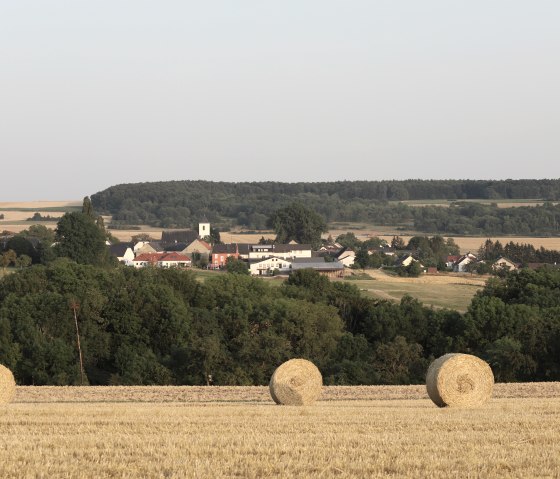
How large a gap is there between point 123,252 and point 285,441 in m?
121

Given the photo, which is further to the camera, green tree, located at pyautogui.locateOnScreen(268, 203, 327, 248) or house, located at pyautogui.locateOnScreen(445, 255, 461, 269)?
green tree, located at pyautogui.locateOnScreen(268, 203, 327, 248)

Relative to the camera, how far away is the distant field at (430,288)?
79625 millimetres

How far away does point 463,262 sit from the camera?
126 meters

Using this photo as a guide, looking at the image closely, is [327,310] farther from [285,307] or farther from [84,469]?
[84,469]

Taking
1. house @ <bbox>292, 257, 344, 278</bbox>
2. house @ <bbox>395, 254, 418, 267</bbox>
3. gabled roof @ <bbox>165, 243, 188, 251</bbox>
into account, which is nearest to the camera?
house @ <bbox>292, 257, 344, 278</bbox>

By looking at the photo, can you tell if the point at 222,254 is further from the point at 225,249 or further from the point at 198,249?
the point at 198,249

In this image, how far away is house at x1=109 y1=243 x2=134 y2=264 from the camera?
13462cm

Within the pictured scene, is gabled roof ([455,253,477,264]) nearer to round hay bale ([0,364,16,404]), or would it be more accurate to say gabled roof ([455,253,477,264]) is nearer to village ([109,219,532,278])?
village ([109,219,532,278])

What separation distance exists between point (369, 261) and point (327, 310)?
2686 inches

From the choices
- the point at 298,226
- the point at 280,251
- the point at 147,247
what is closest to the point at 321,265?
the point at 280,251

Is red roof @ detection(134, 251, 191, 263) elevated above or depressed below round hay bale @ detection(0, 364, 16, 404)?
below

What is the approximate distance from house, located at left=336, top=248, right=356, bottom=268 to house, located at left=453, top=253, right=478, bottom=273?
11.4m

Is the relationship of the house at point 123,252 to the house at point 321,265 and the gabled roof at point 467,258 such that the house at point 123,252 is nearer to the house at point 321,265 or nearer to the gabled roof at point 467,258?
the house at point 321,265

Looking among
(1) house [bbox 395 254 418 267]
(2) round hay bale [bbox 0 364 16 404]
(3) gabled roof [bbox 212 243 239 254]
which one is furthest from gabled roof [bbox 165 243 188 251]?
(2) round hay bale [bbox 0 364 16 404]
